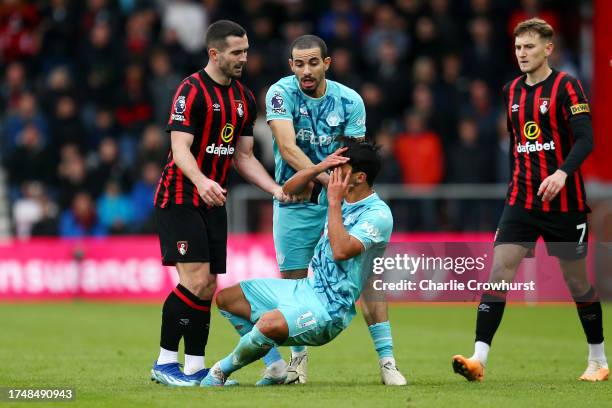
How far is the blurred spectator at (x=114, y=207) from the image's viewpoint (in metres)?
19.4

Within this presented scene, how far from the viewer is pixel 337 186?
827 cm

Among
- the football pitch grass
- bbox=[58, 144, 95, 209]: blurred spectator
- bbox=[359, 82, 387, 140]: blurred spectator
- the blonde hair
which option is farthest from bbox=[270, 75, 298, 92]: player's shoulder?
bbox=[58, 144, 95, 209]: blurred spectator

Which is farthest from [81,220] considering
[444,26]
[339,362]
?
[339,362]

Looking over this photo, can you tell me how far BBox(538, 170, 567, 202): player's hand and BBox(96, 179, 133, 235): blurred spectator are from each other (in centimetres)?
1149

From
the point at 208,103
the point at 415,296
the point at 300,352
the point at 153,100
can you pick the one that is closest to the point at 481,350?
the point at 415,296

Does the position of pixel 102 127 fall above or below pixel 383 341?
above

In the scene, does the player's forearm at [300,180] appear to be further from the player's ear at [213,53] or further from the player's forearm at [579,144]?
the player's forearm at [579,144]

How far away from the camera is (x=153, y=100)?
20.0 meters

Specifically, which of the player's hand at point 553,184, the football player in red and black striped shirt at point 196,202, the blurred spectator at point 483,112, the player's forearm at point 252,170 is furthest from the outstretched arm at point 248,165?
the blurred spectator at point 483,112

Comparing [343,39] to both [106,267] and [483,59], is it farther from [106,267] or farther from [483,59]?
[106,267]

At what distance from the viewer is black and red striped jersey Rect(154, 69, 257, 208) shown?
28.8 ft

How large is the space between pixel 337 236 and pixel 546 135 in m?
1.90

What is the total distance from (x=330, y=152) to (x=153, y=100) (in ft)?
36.3

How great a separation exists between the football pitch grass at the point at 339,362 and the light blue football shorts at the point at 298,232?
896mm
